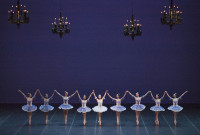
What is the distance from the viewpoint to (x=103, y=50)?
1477 centimetres

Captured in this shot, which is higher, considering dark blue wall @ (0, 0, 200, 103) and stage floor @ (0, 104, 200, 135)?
dark blue wall @ (0, 0, 200, 103)

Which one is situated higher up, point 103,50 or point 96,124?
point 103,50

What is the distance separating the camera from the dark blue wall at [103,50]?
14688 millimetres

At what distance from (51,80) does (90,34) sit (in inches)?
105

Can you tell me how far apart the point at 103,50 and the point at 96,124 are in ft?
13.7

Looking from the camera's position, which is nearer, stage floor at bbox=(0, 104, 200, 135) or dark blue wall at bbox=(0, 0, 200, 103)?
stage floor at bbox=(0, 104, 200, 135)

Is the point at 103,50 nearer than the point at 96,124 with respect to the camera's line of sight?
No

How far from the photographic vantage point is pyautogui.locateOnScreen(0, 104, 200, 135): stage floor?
1068 centimetres

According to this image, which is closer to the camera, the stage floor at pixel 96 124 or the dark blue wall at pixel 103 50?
the stage floor at pixel 96 124

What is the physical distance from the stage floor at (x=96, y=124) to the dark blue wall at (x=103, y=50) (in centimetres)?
163

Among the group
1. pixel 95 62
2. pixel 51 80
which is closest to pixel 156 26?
pixel 95 62

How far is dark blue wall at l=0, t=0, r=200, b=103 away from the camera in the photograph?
48.2ft

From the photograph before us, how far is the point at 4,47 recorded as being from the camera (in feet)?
49.0

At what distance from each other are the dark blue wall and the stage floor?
1.63 m
